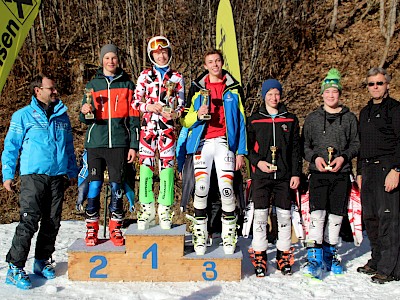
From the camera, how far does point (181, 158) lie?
16.8ft

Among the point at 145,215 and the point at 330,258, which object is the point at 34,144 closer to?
the point at 145,215

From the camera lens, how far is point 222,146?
4.71m

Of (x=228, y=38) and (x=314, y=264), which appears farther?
(x=228, y=38)

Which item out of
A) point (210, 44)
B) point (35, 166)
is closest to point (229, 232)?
point (35, 166)

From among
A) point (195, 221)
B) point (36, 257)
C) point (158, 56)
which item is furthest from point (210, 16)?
point (36, 257)

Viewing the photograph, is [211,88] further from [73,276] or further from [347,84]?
[347,84]

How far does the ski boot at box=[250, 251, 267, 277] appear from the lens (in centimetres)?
480

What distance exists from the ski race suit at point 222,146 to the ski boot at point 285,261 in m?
0.75

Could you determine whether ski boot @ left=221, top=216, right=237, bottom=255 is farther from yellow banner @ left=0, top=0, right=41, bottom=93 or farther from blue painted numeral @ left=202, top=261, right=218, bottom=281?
yellow banner @ left=0, top=0, right=41, bottom=93

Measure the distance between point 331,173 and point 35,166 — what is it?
9.86 feet

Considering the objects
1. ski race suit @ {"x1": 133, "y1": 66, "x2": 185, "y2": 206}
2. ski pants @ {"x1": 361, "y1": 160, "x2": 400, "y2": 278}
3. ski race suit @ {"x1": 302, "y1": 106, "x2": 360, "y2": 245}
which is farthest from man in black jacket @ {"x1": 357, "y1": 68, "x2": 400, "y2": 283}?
ski race suit @ {"x1": 133, "y1": 66, "x2": 185, "y2": 206}

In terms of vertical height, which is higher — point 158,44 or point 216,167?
point 158,44

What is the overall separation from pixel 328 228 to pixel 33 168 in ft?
10.2

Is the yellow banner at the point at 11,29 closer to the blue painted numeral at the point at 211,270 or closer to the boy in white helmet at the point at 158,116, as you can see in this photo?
the boy in white helmet at the point at 158,116
